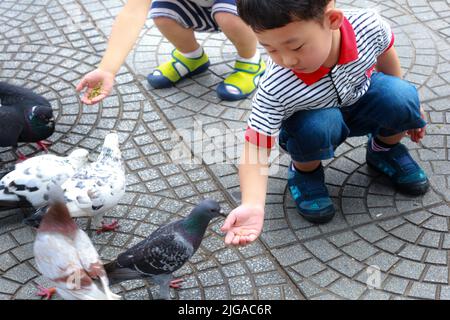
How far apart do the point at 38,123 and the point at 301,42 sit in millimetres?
2045

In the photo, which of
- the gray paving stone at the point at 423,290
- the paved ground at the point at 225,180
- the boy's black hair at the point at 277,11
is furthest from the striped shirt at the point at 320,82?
the gray paving stone at the point at 423,290

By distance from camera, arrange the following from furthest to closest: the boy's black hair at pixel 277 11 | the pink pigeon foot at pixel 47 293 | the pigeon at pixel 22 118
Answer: the pigeon at pixel 22 118
the pink pigeon foot at pixel 47 293
the boy's black hair at pixel 277 11

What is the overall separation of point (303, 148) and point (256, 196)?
1.90 ft

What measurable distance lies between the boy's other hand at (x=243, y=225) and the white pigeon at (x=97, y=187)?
87 cm

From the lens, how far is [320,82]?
2992 millimetres

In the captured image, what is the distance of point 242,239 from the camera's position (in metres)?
2.53

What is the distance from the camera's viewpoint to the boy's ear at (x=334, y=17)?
8.41 ft

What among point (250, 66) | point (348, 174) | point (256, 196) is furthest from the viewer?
point (250, 66)

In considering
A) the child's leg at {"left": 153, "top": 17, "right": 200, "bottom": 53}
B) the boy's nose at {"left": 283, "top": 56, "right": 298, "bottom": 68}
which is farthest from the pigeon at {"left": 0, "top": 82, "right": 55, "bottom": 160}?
the boy's nose at {"left": 283, "top": 56, "right": 298, "bottom": 68}

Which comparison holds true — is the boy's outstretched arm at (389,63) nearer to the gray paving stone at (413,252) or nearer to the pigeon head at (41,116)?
the gray paving stone at (413,252)

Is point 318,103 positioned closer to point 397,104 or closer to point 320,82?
point 320,82

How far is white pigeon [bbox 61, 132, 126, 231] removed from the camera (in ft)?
10.3

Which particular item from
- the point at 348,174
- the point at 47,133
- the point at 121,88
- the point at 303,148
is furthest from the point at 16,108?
the point at 348,174
